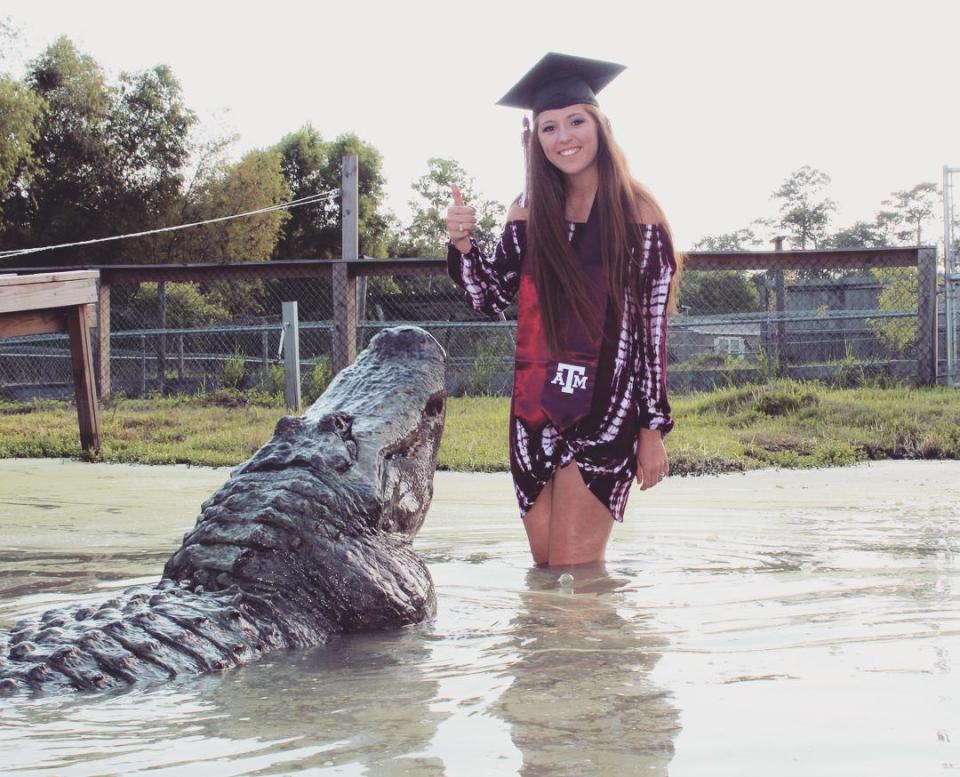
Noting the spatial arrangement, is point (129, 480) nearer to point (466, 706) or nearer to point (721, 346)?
point (466, 706)

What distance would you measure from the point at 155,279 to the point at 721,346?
7.49m

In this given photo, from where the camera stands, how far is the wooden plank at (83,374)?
6.80 m

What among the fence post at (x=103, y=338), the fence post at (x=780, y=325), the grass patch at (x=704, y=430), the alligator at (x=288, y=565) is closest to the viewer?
the alligator at (x=288, y=565)

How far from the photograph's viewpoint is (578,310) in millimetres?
3490

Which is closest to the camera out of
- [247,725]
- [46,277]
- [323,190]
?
[247,725]

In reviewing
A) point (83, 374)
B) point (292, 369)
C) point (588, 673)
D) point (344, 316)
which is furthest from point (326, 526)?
point (344, 316)

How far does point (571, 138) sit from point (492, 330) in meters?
8.81

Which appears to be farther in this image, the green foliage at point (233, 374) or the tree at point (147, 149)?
the tree at point (147, 149)

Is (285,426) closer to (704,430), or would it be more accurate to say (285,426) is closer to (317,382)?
(704,430)

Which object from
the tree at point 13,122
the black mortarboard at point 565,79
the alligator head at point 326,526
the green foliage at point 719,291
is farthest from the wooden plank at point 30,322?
the tree at point 13,122

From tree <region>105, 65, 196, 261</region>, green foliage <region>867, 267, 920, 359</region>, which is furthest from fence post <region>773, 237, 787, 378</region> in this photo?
tree <region>105, 65, 196, 261</region>

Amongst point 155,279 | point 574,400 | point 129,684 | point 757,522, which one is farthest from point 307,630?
point 155,279

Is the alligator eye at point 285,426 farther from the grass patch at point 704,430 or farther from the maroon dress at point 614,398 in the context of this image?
the grass patch at point 704,430

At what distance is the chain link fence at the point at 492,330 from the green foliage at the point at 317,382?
2 centimetres
